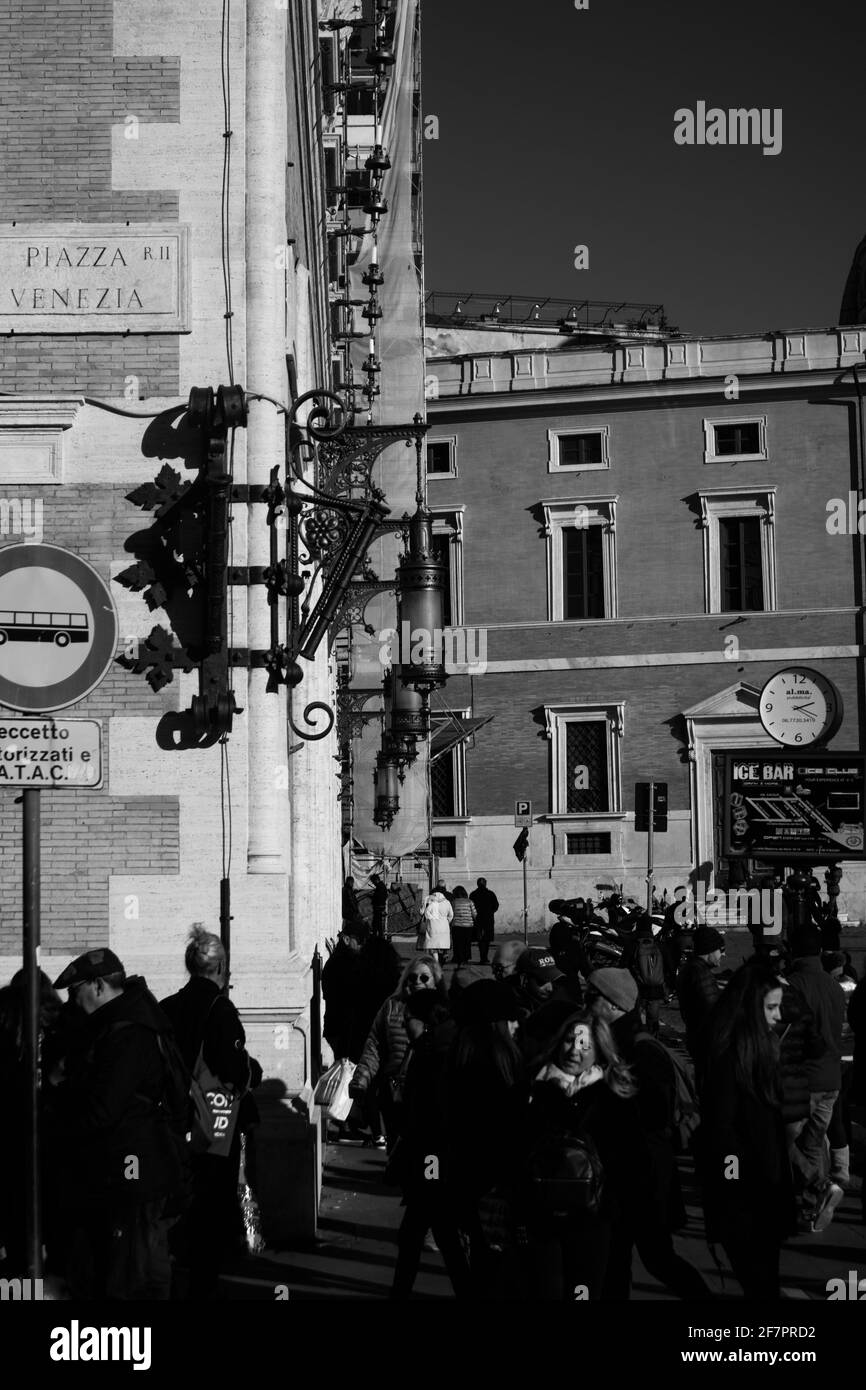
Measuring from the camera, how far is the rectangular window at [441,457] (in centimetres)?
5134

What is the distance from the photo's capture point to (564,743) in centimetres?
5000

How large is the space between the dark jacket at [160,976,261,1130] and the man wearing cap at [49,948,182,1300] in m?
1.17

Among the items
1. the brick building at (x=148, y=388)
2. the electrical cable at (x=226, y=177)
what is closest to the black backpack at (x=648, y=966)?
the brick building at (x=148, y=388)

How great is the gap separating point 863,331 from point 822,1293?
43124 millimetres

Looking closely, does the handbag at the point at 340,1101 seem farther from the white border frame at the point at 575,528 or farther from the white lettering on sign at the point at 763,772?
the white border frame at the point at 575,528

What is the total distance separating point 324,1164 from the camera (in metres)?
13.2

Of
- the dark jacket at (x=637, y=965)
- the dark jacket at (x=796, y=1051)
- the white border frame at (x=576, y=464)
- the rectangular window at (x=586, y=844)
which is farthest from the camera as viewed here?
the white border frame at (x=576, y=464)

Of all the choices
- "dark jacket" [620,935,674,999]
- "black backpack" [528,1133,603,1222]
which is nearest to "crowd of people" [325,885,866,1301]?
"black backpack" [528,1133,603,1222]

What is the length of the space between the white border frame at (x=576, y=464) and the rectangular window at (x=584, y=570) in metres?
1.64

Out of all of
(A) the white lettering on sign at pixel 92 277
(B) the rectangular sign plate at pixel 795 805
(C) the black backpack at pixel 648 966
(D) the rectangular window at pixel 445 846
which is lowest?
(C) the black backpack at pixel 648 966

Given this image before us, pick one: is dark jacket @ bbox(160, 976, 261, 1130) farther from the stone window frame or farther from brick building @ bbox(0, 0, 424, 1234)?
the stone window frame

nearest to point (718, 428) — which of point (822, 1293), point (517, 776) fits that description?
point (517, 776)

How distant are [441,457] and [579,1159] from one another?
45446 millimetres

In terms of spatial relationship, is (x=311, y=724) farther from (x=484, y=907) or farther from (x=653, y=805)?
(x=484, y=907)
